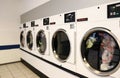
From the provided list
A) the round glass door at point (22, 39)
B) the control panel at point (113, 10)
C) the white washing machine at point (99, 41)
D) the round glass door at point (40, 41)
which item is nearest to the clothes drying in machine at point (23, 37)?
the round glass door at point (22, 39)

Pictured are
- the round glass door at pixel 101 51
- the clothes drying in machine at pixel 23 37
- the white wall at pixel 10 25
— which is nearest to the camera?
the round glass door at pixel 101 51

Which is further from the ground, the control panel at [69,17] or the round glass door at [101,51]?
the control panel at [69,17]

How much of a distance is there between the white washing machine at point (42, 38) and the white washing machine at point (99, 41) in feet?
3.54

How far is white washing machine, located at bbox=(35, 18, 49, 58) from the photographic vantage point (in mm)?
2747

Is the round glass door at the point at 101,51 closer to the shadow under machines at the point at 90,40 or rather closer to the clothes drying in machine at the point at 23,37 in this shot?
the shadow under machines at the point at 90,40

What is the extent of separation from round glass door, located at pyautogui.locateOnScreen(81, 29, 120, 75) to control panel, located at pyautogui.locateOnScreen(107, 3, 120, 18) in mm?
194

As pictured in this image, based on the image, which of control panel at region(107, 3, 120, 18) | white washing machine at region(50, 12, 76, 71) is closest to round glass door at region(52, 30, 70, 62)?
white washing machine at region(50, 12, 76, 71)

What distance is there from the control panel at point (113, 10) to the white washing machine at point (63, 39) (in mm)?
622

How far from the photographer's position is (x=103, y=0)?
1.46m

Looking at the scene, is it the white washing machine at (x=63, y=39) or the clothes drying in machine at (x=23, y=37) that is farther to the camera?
the clothes drying in machine at (x=23, y=37)

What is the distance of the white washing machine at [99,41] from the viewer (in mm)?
1359

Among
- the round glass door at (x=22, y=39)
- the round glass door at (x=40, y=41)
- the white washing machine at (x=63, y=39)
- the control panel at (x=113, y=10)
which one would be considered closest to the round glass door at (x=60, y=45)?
the white washing machine at (x=63, y=39)

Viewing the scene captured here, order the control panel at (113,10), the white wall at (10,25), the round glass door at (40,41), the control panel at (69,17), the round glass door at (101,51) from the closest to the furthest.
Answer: the control panel at (113,10)
the round glass door at (101,51)
the control panel at (69,17)
the round glass door at (40,41)
the white wall at (10,25)

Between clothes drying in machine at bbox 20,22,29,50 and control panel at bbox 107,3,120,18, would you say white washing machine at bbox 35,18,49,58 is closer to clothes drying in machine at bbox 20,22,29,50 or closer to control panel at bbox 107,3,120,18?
clothes drying in machine at bbox 20,22,29,50
